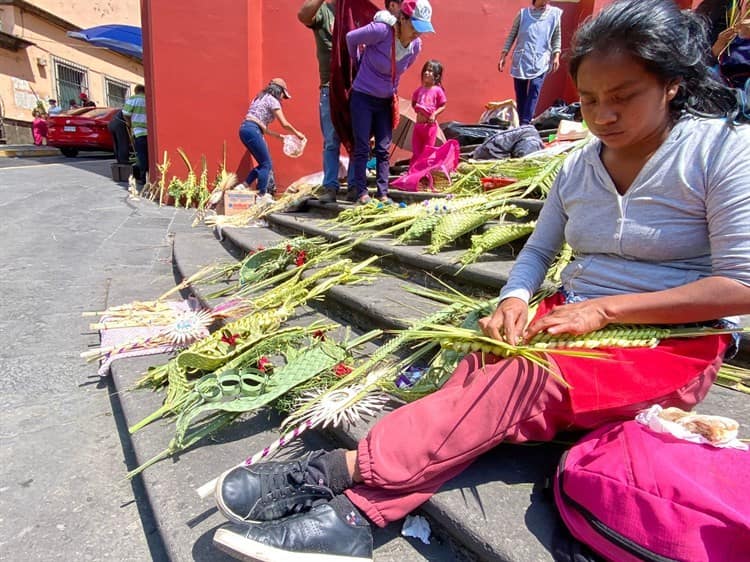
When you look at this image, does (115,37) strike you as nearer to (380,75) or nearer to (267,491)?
(380,75)

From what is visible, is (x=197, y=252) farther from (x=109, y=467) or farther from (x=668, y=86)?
(x=668, y=86)

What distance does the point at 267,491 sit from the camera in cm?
123

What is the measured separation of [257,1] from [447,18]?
99.3 inches

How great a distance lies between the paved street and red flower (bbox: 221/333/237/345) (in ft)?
1.74

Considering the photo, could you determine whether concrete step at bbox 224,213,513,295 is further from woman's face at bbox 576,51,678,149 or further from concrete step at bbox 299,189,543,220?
woman's face at bbox 576,51,678,149

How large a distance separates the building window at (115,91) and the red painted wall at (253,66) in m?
17.2

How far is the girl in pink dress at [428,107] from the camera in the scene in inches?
192

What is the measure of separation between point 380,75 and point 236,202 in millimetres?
2344

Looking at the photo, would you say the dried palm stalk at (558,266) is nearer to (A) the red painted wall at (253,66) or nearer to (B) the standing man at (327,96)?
(B) the standing man at (327,96)

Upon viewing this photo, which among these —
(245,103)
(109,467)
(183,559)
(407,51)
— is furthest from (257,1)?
(183,559)

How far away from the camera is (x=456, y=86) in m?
6.75

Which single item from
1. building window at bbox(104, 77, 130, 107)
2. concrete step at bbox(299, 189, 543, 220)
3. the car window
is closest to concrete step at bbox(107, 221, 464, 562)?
concrete step at bbox(299, 189, 543, 220)

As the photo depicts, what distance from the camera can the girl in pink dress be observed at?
16.0ft

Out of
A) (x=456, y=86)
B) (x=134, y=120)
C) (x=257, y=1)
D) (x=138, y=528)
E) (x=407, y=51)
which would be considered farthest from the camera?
(x=134, y=120)
